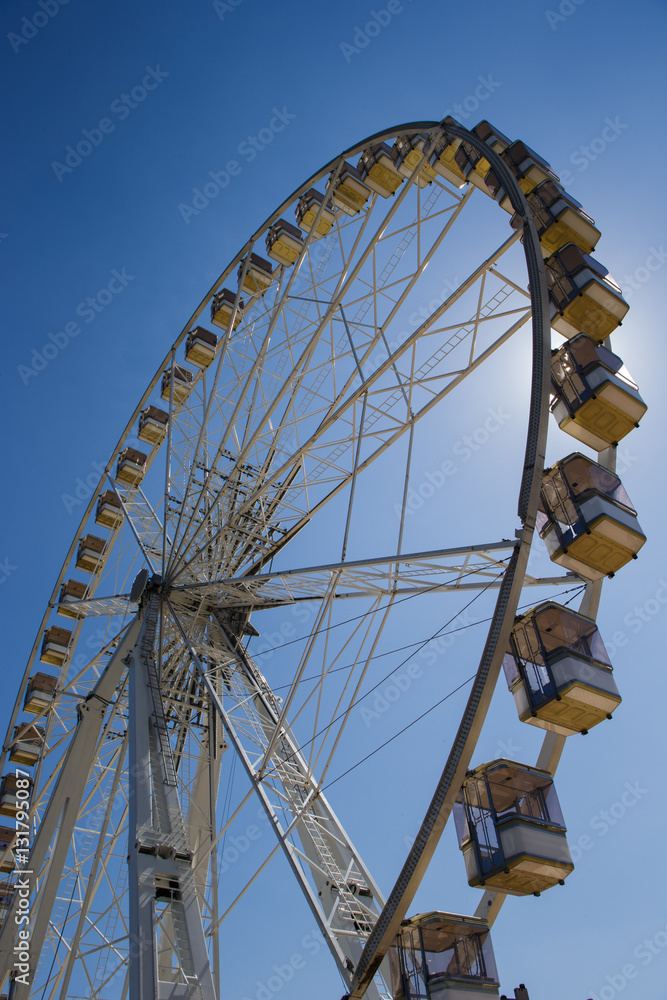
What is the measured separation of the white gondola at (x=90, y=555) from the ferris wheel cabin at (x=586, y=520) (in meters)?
15.9

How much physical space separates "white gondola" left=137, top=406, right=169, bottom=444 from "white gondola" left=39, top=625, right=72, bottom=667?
592 cm

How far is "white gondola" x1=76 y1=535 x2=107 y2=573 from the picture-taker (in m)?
22.2

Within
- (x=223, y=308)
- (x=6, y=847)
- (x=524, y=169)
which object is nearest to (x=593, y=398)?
(x=524, y=169)

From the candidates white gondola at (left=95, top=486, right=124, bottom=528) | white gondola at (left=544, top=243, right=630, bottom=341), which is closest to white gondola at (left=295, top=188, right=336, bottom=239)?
white gondola at (left=544, top=243, right=630, bottom=341)

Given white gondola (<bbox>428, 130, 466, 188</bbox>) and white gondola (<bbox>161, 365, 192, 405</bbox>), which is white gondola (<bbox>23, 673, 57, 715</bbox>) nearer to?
white gondola (<bbox>161, 365, 192, 405</bbox>)

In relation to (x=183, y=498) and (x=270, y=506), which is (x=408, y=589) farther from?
(x=183, y=498)

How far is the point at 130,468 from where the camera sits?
69.6 ft

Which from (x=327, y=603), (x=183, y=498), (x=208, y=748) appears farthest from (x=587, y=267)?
(x=208, y=748)

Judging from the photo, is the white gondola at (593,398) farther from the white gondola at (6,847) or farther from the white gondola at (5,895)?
the white gondola at (6,847)

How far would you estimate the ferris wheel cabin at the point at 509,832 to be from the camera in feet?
24.4

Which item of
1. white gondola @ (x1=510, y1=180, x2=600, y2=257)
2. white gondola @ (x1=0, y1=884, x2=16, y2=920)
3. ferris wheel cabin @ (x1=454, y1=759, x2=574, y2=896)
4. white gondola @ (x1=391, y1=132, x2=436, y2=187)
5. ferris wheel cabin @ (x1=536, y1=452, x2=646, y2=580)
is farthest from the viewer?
white gondola @ (x1=0, y1=884, x2=16, y2=920)

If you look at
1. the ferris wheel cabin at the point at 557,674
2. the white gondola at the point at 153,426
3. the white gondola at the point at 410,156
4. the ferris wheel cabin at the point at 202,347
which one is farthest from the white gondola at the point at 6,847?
the white gondola at the point at 410,156

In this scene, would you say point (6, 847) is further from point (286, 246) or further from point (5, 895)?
point (286, 246)

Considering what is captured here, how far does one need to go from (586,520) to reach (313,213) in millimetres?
10711
